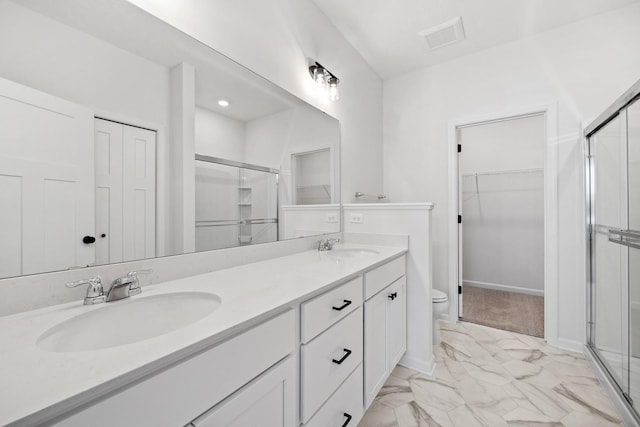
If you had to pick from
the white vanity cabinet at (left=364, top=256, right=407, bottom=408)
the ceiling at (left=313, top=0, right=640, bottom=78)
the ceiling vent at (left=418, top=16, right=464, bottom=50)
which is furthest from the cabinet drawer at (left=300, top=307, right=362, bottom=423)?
the ceiling vent at (left=418, top=16, right=464, bottom=50)

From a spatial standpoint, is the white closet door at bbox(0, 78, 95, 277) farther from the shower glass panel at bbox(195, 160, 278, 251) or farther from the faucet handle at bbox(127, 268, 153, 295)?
the shower glass panel at bbox(195, 160, 278, 251)

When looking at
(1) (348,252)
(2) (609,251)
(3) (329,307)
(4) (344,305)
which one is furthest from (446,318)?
(3) (329,307)

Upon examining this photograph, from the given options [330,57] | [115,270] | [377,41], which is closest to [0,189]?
[115,270]

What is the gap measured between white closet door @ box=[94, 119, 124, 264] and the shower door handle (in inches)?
89.9

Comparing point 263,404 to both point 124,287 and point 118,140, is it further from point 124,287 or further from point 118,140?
point 118,140

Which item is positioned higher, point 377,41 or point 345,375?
point 377,41

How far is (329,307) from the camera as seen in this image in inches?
39.9

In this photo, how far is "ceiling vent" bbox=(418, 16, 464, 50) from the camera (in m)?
2.14

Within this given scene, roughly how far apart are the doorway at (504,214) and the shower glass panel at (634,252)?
1.61 metres

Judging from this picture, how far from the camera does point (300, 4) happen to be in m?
1.81

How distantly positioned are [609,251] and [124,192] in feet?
8.61

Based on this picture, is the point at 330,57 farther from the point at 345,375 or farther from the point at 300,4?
the point at 345,375

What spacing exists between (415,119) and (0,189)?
2.93 metres

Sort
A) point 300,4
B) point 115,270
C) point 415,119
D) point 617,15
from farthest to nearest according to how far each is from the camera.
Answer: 1. point 415,119
2. point 617,15
3. point 300,4
4. point 115,270
